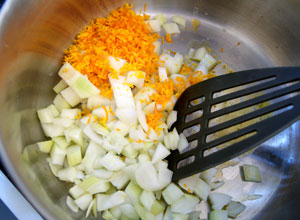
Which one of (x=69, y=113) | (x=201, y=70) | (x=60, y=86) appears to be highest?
(x=60, y=86)

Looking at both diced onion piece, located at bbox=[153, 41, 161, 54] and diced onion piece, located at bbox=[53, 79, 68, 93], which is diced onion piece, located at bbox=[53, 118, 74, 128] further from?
diced onion piece, located at bbox=[153, 41, 161, 54]

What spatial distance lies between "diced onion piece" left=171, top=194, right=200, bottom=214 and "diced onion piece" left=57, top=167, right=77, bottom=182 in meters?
0.46

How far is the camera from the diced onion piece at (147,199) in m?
1.11

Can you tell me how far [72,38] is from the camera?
4.58 ft

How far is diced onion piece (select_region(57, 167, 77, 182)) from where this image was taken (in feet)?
3.81

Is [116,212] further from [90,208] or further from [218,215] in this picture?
[218,215]

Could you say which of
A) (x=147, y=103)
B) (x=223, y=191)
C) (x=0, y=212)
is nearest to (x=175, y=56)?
(x=147, y=103)

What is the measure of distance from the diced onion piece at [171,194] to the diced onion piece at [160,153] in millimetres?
128

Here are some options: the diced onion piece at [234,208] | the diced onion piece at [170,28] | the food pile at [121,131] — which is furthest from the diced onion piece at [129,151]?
the diced onion piece at [170,28]

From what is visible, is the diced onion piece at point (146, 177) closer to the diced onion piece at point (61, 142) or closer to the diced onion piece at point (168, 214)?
the diced onion piece at point (168, 214)

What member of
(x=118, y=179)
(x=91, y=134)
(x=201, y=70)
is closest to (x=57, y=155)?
(x=91, y=134)

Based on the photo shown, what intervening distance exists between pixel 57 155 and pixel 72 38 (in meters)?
0.63

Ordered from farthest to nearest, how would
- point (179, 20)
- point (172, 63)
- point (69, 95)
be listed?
point (179, 20), point (172, 63), point (69, 95)

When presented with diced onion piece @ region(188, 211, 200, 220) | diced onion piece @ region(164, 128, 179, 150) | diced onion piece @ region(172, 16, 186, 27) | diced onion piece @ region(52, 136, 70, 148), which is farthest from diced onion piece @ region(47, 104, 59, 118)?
diced onion piece @ region(172, 16, 186, 27)
